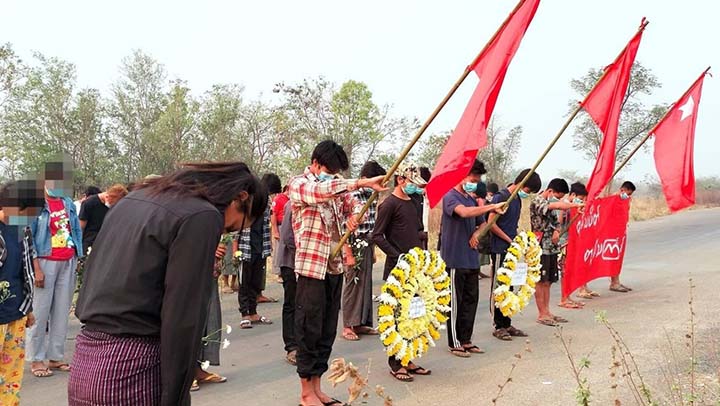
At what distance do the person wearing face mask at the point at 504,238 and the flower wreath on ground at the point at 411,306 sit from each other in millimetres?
1729

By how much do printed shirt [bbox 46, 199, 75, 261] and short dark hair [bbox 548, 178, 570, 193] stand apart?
230 inches

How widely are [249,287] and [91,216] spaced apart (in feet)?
6.72

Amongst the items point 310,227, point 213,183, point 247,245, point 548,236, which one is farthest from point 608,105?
point 213,183

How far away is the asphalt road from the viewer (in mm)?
5336

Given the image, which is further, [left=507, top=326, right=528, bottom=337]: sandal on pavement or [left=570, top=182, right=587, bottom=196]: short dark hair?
[left=570, top=182, right=587, bottom=196]: short dark hair

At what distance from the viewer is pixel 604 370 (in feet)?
19.7

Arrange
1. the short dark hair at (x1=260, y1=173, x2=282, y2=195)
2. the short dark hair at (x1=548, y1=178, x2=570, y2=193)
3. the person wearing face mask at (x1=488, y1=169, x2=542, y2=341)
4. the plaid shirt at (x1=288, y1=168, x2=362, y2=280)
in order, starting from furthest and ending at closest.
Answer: the short dark hair at (x1=548, y1=178, x2=570, y2=193)
the short dark hair at (x1=260, y1=173, x2=282, y2=195)
the person wearing face mask at (x1=488, y1=169, x2=542, y2=341)
the plaid shirt at (x1=288, y1=168, x2=362, y2=280)

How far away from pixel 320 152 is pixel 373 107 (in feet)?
74.5

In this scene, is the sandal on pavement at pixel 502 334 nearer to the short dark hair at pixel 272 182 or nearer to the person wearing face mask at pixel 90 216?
the short dark hair at pixel 272 182

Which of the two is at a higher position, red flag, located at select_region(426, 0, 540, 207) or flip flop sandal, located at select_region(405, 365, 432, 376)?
red flag, located at select_region(426, 0, 540, 207)

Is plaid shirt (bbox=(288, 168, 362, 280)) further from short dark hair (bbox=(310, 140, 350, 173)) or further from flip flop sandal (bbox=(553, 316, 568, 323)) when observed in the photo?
flip flop sandal (bbox=(553, 316, 568, 323))

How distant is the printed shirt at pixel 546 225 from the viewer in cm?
839

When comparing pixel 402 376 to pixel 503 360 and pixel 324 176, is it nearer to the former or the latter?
pixel 503 360

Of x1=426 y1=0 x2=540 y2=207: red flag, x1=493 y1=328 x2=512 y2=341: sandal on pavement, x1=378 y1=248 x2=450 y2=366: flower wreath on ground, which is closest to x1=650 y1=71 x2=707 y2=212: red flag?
x1=493 y1=328 x2=512 y2=341: sandal on pavement
